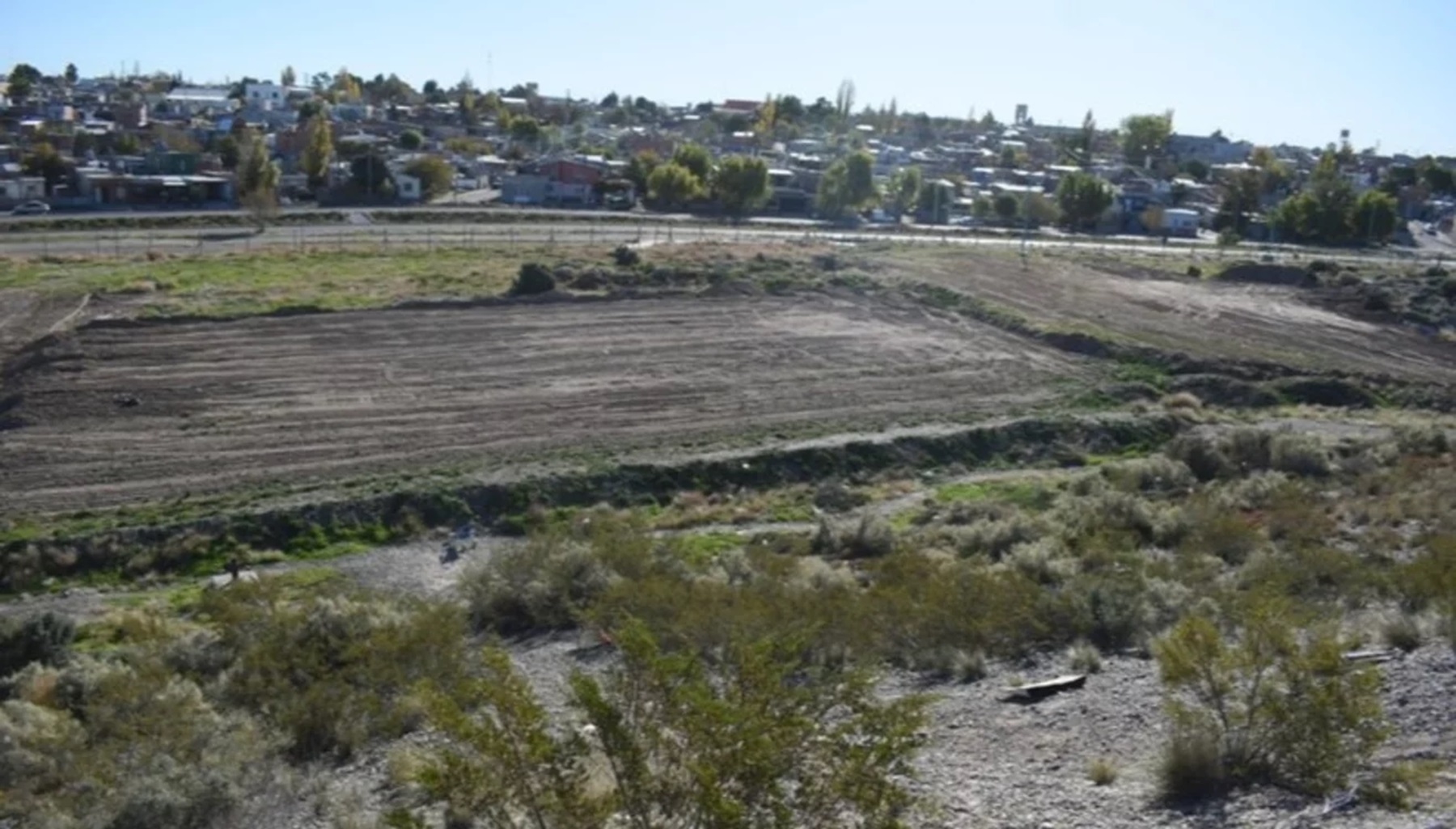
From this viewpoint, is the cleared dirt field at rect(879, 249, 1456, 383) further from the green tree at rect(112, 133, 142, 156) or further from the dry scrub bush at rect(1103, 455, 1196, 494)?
the green tree at rect(112, 133, 142, 156)

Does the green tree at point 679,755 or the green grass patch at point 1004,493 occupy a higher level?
the green tree at point 679,755

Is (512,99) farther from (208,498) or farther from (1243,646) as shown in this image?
(1243,646)

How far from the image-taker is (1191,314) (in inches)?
2000

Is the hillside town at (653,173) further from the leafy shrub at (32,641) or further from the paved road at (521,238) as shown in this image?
the leafy shrub at (32,641)

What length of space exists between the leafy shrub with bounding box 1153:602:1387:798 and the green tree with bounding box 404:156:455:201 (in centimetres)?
7484

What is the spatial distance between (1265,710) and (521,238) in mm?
55367

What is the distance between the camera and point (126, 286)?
149 feet

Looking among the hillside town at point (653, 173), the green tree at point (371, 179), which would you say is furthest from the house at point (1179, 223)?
the green tree at point (371, 179)

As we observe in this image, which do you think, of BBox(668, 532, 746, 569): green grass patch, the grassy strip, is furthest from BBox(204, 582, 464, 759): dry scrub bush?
the grassy strip

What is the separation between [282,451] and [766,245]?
34.7 meters

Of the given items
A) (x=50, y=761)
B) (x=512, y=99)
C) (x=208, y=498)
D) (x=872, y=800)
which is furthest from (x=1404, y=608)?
(x=512, y=99)

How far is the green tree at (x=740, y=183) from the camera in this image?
267 ft

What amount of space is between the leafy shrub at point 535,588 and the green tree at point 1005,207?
229 ft

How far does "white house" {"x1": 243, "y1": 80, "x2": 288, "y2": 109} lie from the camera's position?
15488 centimetres
